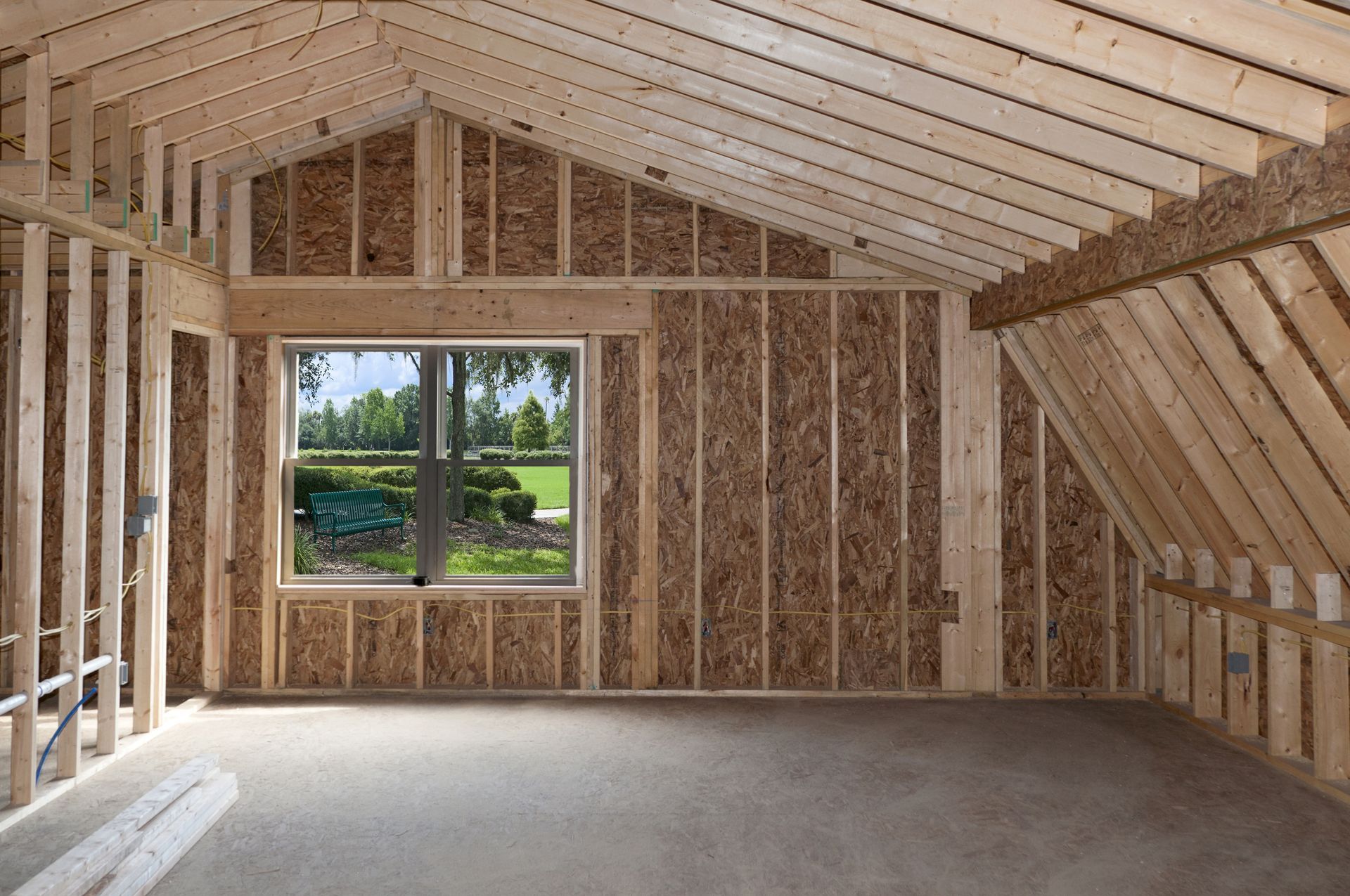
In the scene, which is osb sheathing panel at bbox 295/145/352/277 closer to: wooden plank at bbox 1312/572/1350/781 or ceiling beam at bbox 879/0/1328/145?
ceiling beam at bbox 879/0/1328/145

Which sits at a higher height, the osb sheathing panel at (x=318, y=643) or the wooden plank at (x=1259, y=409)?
the wooden plank at (x=1259, y=409)

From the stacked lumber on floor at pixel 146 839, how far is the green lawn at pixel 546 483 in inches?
106

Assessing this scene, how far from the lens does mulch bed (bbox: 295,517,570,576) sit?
20.6 feet

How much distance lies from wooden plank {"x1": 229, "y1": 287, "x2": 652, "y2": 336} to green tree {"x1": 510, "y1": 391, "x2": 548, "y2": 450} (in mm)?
596

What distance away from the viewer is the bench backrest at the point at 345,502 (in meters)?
6.29

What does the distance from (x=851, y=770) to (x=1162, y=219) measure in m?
2.91

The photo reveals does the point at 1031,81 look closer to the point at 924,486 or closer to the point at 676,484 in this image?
the point at 924,486

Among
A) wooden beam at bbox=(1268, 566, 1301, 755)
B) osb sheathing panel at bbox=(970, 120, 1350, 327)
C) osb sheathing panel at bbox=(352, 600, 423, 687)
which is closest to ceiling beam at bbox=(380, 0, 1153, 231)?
osb sheathing panel at bbox=(970, 120, 1350, 327)

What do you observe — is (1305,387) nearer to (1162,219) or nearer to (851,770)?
(1162,219)

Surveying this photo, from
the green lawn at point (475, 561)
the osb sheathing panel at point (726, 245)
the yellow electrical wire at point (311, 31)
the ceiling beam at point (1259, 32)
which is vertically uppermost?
the yellow electrical wire at point (311, 31)

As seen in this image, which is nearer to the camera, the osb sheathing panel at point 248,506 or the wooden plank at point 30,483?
the wooden plank at point 30,483

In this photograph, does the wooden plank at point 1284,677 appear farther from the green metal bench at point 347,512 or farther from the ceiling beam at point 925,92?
the green metal bench at point 347,512

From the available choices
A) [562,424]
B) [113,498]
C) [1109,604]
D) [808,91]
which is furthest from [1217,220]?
[113,498]

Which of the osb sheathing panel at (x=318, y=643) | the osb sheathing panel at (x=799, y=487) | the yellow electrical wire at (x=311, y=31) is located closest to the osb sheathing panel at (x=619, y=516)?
the osb sheathing panel at (x=799, y=487)
